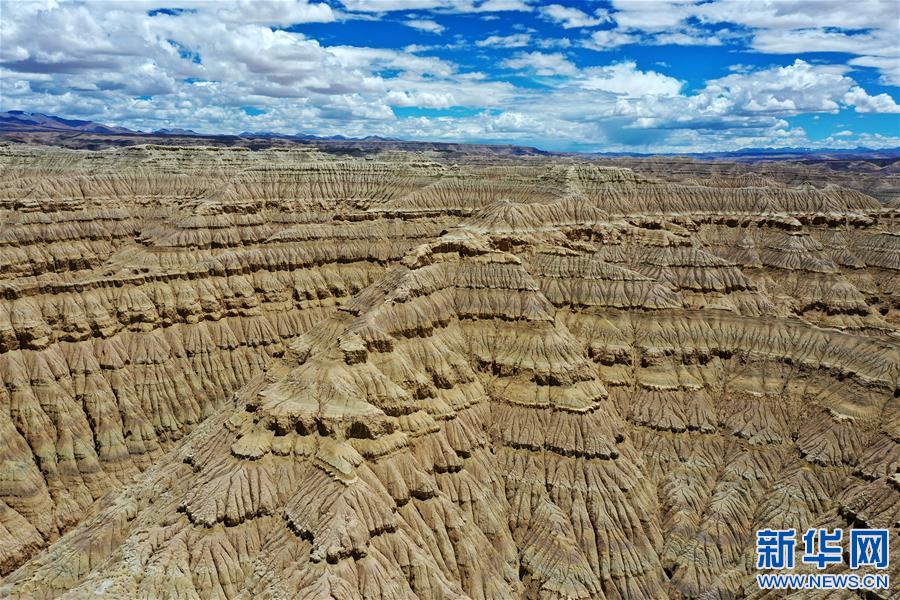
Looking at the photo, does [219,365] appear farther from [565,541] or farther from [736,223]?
[736,223]

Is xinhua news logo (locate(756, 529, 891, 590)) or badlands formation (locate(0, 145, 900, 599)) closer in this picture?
xinhua news logo (locate(756, 529, 891, 590))

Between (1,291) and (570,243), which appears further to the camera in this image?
(570,243)

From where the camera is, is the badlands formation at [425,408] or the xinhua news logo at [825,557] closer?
the xinhua news logo at [825,557]

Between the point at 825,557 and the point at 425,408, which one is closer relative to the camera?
the point at 825,557

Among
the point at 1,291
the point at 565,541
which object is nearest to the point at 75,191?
the point at 1,291
